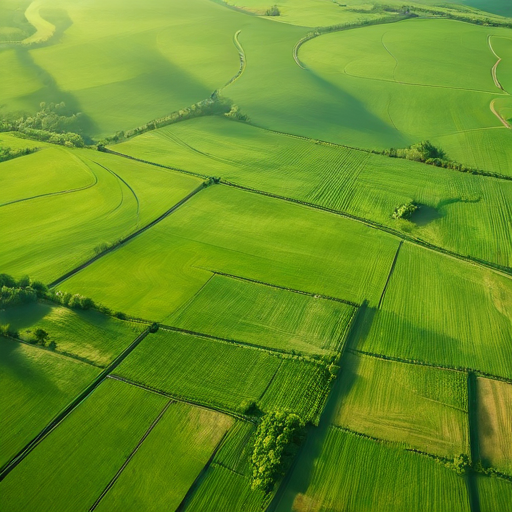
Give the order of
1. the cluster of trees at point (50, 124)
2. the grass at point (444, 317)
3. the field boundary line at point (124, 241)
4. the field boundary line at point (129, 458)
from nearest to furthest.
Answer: the field boundary line at point (129, 458), the grass at point (444, 317), the field boundary line at point (124, 241), the cluster of trees at point (50, 124)

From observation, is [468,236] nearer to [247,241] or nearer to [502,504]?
[247,241]

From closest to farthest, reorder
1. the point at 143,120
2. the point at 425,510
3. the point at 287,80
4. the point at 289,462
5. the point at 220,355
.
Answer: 1. the point at 425,510
2. the point at 289,462
3. the point at 220,355
4. the point at 143,120
5. the point at 287,80

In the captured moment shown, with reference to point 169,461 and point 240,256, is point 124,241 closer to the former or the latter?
point 240,256

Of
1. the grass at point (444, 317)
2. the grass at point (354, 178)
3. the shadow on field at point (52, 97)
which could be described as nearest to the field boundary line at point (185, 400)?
the grass at point (444, 317)

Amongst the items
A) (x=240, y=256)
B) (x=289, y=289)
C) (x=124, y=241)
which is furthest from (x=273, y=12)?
(x=289, y=289)

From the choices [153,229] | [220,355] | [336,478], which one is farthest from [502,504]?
[153,229]

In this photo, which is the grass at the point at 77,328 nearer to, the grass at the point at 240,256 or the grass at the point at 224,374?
the grass at the point at 224,374
